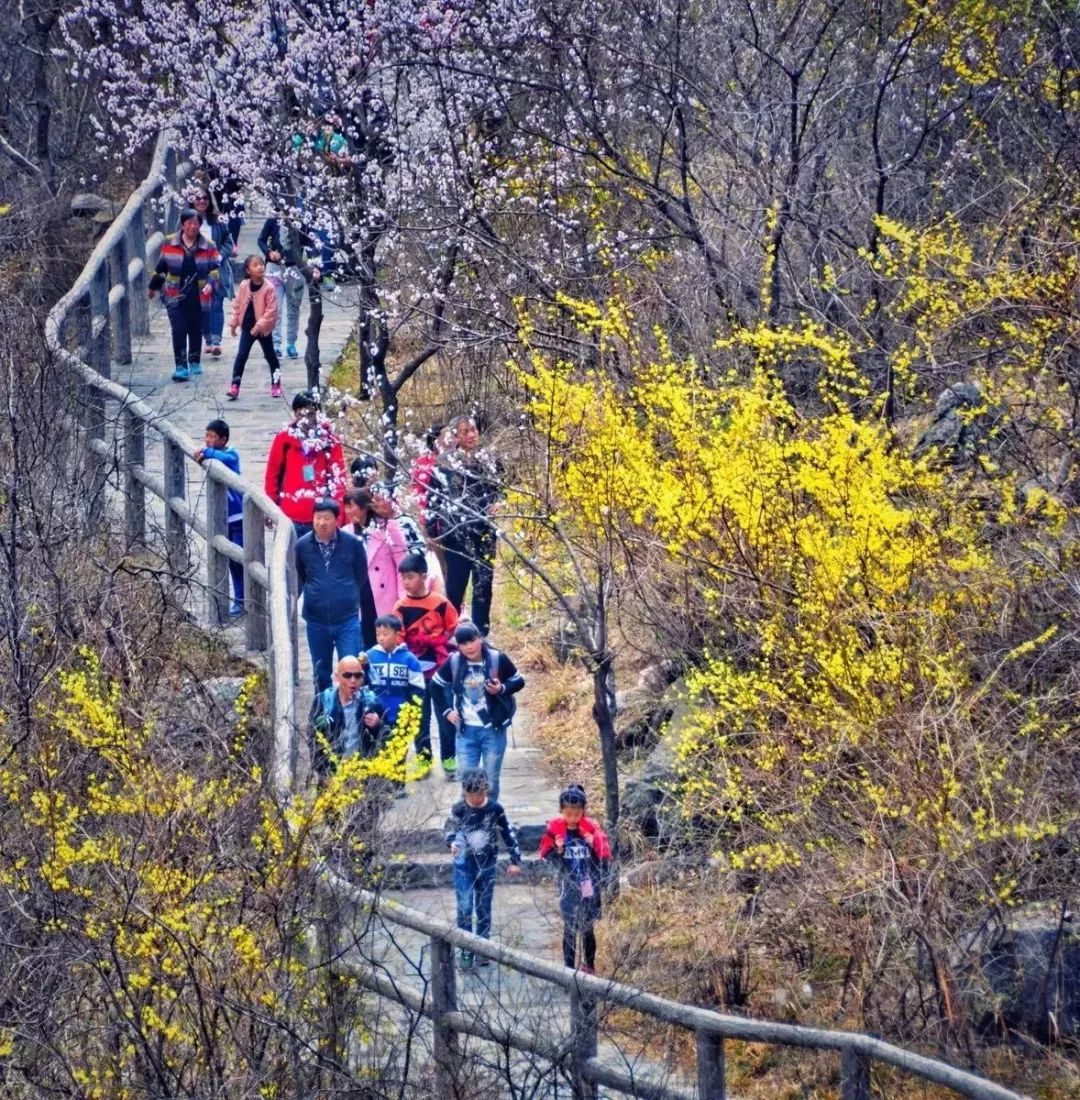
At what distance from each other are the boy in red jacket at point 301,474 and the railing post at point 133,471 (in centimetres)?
170

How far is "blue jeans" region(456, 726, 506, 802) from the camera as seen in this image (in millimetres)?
12234

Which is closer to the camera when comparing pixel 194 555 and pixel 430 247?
pixel 194 555

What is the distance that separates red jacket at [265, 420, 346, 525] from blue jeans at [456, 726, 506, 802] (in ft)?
8.78

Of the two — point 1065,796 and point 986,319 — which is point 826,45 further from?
point 1065,796

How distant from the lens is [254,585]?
14164 mm

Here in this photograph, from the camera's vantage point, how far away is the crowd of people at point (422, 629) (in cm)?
1078

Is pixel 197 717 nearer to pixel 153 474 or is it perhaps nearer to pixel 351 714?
pixel 351 714

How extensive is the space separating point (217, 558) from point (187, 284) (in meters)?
4.17

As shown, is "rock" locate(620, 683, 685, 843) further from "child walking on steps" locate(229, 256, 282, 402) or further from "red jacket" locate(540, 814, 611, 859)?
"child walking on steps" locate(229, 256, 282, 402)

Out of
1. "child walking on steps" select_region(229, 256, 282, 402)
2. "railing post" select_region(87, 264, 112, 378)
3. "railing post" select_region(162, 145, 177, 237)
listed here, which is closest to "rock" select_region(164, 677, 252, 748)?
"child walking on steps" select_region(229, 256, 282, 402)

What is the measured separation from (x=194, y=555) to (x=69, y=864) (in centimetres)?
648

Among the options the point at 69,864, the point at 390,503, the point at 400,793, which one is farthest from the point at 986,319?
the point at 69,864

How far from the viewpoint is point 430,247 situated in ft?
56.3

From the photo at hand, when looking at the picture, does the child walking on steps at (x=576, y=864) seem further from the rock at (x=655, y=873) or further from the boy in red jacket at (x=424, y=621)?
the boy in red jacket at (x=424, y=621)
